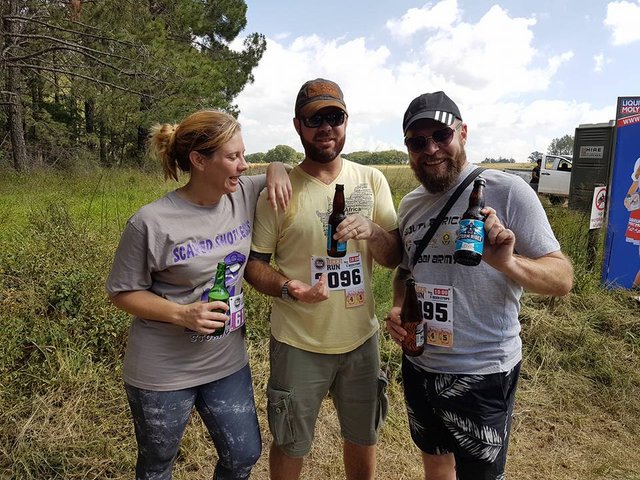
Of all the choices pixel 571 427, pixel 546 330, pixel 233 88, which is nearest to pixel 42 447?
pixel 571 427

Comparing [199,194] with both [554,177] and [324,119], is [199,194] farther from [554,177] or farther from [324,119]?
[554,177]

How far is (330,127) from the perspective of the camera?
223cm

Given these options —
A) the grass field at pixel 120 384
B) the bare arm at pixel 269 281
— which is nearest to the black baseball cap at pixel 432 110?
the bare arm at pixel 269 281

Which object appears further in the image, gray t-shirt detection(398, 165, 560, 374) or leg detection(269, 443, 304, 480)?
leg detection(269, 443, 304, 480)

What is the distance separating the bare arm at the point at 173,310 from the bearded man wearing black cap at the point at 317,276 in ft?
1.44

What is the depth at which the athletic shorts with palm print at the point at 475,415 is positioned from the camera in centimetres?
188

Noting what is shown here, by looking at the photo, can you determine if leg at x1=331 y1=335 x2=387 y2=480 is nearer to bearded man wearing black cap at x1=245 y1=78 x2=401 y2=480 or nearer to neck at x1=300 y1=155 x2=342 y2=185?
bearded man wearing black cap at x1=245 y1=78 x2=401 y2=480

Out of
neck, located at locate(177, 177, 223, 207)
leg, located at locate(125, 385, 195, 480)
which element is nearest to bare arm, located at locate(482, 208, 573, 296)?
neck, located at locate(177, 177, 223, 207)

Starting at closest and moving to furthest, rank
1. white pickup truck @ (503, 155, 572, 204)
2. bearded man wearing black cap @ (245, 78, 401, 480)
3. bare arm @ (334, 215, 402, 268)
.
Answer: bare arm @ (334, 215, 402, 268) < bearded man wearing black cap @ (245, 78, 401, 480) < white pickup truck @ (503, 155, 572, 204)

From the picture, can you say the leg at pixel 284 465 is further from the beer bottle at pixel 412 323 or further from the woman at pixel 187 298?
the beer bottle at pixel 412 323

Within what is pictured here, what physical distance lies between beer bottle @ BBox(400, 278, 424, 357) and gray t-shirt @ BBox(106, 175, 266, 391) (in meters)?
0.81

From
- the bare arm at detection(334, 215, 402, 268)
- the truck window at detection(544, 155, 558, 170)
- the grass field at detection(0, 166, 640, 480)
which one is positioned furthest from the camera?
the truck window at detection(544, 155, 558, 170)

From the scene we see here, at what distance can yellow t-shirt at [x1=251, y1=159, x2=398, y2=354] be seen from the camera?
7.39 ft

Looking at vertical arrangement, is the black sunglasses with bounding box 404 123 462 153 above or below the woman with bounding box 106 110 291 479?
above
